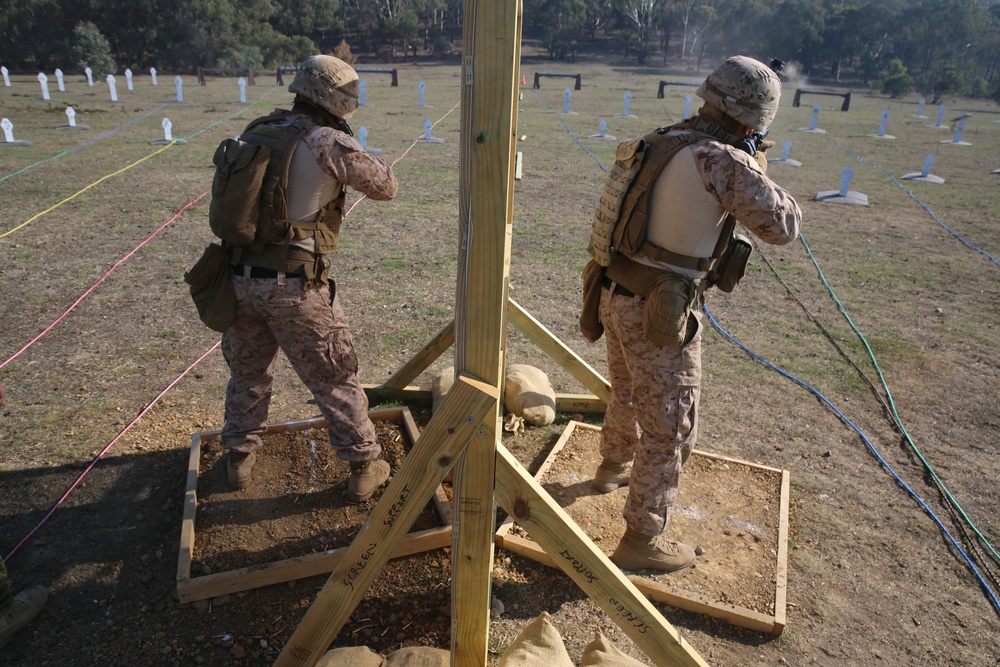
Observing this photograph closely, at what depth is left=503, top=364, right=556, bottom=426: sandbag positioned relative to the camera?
447 cm

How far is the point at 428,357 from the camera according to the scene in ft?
14.3

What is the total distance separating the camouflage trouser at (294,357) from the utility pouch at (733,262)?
1.79m

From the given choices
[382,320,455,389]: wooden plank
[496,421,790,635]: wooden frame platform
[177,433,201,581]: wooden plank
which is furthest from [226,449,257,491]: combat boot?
[496,421,790,635]: wooden frame platform

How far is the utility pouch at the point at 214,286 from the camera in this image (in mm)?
3064

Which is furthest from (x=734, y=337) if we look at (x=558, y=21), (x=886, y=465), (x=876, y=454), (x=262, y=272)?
(x=558, y=21)

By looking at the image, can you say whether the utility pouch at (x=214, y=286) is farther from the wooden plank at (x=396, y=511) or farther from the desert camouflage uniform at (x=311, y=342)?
the wooden plank at (x=396, y=511)

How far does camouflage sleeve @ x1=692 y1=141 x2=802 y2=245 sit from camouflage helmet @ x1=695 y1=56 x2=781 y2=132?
0.18 meters

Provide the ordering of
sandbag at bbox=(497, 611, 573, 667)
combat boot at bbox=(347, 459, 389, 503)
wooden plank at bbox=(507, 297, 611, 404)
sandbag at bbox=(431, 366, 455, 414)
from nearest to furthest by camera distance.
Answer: sandbag at bbox=(497, 611, 573, 667)
combat boot at bbox=(347, 459, 389, 503)
wooden plank at bbox=(507, 297, 611, 404)
sandbag at bbox=(431, 366, 455, 414)

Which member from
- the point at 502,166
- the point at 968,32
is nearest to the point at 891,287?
the point at 502,166

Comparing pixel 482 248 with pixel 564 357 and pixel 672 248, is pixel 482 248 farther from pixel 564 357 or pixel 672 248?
pixel 564 357

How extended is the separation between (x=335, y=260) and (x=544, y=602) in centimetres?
524

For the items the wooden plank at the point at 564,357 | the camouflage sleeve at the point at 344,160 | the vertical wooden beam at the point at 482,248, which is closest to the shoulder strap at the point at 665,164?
the vertical wooden beam at the point at 482,248

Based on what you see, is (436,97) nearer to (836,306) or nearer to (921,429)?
(836,306)

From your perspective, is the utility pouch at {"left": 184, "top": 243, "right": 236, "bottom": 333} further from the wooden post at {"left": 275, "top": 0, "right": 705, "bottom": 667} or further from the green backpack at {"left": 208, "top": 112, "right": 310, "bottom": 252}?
the wooden post at {"left": 275, "top": 0, "right": 705, "bottom": 667}
